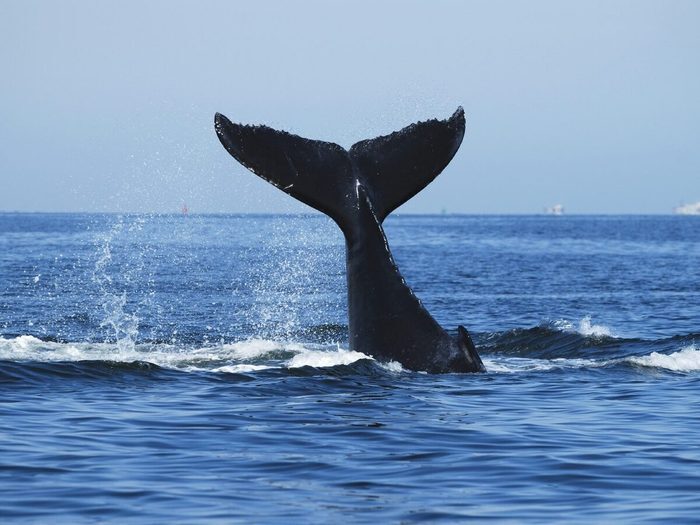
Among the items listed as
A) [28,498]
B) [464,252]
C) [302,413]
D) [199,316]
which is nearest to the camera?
[28,498]

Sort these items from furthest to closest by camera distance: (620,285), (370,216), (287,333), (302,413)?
(620,285) → (287,333) → (370,216) → (302,413)

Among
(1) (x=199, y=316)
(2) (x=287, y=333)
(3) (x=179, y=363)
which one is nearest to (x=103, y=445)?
(3) (x=179, y=363)

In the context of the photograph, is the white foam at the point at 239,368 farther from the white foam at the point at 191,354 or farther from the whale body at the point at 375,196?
the whale body at the point at 375,196

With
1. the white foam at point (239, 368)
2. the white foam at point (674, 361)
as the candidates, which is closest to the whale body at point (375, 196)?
the white foam at point (239, 368)

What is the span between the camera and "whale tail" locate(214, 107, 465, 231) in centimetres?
1252

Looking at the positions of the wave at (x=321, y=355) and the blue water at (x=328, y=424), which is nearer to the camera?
the blue water at (x=328, y=424)

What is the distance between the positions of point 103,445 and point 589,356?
8.32 meters

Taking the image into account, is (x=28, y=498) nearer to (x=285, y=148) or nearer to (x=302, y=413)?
(x=302, y=413)

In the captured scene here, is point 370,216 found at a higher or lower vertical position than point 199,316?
higher

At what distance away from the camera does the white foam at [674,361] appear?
14.8 meters

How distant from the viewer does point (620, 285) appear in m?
35.2

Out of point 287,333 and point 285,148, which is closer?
point 285,148

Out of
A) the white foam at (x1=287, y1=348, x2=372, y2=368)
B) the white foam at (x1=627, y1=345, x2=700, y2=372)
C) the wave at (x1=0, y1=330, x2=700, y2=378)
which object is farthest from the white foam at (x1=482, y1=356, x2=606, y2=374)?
the white foam at (x1=287, y1=348, x2=372, y2=368)

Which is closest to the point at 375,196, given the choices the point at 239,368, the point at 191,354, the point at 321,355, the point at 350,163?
the point at 350,163
